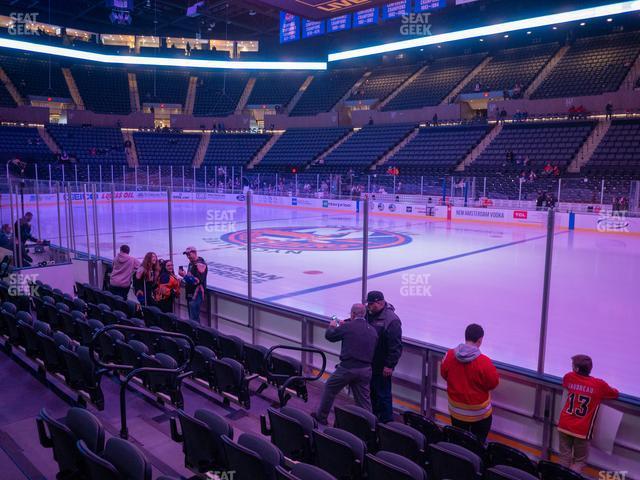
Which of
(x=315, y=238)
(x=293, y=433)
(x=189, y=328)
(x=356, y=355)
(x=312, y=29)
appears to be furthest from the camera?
(x=312, y=29)

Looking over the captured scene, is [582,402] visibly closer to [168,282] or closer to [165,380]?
[165,380]

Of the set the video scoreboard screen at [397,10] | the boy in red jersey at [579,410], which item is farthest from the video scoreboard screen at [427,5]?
the boy in red jersey at [579,410]

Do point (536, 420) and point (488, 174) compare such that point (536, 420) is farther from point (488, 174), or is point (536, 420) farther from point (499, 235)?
point (488, 174)

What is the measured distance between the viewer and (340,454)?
348cm

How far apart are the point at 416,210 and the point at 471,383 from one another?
22411 millimetres

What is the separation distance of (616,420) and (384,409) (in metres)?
2.10

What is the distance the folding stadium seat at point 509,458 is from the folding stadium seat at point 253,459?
5.15 ft

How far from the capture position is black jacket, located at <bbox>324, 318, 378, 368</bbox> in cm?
504

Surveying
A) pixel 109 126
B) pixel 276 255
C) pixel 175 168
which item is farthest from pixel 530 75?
pixel 109 126

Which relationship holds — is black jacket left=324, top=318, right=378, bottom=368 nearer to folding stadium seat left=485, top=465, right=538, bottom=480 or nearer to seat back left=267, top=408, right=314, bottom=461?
seat back left=267, top=408, right=314, bottom=461

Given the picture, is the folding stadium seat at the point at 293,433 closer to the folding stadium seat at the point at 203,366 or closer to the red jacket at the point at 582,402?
the folding stadium seat at the point at 203,366

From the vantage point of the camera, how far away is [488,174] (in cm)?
2828

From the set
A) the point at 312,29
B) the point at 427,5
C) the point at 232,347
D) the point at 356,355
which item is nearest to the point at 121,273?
the point at 232,347

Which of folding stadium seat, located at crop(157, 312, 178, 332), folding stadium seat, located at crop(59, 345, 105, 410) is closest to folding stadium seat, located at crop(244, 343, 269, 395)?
folding stadium seat, located at crop(157, 312, 178, 332)
